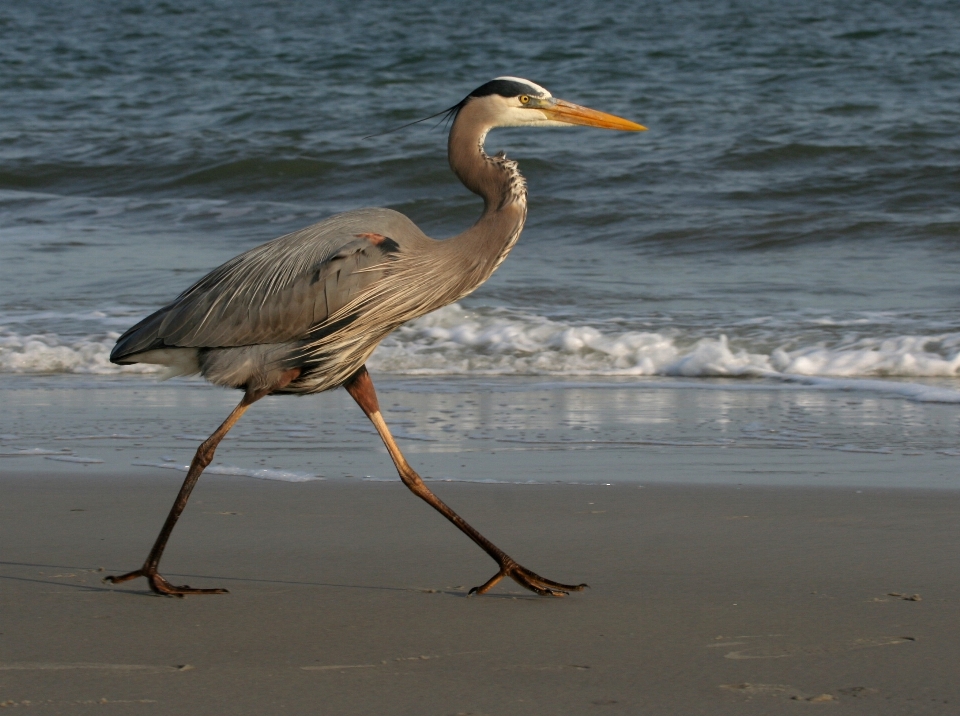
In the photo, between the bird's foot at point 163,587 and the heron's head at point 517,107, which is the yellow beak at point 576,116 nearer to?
the heron's head at point 517,107

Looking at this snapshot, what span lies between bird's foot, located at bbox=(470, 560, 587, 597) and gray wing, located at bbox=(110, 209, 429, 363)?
87 centimetres

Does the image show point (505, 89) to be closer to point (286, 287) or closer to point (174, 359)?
point (286, 287)

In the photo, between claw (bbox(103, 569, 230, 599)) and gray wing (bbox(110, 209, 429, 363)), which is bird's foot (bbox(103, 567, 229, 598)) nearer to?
claw (bbox(103, 569, 230, 599))

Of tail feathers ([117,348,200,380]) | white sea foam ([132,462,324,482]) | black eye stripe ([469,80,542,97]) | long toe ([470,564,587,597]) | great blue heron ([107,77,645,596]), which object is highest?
black eye stripe ([469,80,542,97])

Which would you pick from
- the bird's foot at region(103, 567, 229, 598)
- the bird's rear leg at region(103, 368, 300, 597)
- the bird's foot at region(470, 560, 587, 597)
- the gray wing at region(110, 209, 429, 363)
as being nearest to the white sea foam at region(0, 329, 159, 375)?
the gray wing at region(110, 209, 429, 363)

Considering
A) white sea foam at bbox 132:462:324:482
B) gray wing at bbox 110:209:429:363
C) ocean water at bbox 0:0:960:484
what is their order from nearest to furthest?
gray wing at bbox 110:209:429:363 → white sea foam at bbox 132:462:324:482 → ocean water at bbox 0:0:960:484

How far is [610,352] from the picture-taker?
738 centimetres

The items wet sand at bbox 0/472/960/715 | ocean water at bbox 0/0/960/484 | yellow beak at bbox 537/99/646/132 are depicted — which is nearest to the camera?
wet sand at bbox 0/472/960/715

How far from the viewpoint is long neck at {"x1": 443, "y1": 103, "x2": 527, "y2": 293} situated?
3740 mm

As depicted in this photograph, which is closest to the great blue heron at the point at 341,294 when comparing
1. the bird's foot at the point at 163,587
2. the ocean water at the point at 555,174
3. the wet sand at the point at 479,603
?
the bird's foot at the point at 163,587

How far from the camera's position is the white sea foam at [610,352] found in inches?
276

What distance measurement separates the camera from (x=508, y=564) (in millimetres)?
3453

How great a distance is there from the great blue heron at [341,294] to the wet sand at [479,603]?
1.05 ft

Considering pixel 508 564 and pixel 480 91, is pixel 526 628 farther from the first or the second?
pixel 480 91
